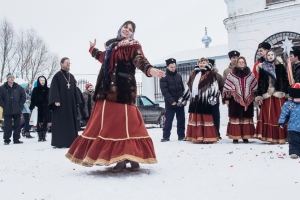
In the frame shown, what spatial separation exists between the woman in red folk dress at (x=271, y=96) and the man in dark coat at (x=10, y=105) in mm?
5735

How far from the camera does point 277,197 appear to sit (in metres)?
3.24

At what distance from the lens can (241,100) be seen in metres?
8.02

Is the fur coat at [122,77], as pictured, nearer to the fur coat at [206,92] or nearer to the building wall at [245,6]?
the fur coat at [206,92]

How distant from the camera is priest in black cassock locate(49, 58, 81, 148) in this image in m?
8.00

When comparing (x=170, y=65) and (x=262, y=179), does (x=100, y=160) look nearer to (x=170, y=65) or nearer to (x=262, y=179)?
(x=262, y=179)

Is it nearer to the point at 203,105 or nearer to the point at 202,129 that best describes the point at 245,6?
the point at 203,105

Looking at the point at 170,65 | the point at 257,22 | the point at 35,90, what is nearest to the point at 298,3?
the point at 257,22

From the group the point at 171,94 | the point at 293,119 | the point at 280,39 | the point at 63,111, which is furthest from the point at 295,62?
the point at 280,39

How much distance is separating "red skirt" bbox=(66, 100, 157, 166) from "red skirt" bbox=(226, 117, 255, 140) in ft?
12.4

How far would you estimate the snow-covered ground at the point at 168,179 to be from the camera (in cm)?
347

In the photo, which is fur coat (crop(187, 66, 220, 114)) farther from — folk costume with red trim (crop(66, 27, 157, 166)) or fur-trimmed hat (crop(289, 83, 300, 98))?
folk costume with red trim (crop(66, 27, 157, 166))

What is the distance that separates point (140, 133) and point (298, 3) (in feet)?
36.9

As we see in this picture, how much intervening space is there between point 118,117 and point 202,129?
4.01 meters

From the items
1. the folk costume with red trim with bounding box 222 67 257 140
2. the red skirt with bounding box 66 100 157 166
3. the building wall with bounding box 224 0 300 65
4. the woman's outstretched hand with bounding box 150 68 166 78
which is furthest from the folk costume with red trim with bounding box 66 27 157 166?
the building wall with bounding box 224 0 300 65
